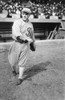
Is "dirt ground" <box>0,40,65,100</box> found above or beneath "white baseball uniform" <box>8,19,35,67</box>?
beneath

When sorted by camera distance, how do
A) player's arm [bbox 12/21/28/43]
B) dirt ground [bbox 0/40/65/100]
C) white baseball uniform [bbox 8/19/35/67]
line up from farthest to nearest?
white baseball uniform [bbox 8/19/35/67]
player's arm [bbox 12/21/28/43]
dirt ground [bbox 0/40/65/100]

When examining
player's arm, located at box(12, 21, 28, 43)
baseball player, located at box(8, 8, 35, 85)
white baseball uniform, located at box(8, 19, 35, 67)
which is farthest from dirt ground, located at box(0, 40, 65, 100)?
player's arm, located at box(12, 21, 28, 43)

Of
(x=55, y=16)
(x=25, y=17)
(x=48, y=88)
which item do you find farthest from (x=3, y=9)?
(x=48, y=88)

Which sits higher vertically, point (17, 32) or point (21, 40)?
point (17, 32)

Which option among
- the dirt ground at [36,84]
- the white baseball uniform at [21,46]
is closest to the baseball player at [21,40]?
the white baseball uniform at [21,46]

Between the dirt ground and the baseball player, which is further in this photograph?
the baseball player

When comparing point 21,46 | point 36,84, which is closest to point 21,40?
point 21,46

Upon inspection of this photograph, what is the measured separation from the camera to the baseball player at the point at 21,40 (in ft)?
14.0

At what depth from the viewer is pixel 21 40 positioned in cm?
436

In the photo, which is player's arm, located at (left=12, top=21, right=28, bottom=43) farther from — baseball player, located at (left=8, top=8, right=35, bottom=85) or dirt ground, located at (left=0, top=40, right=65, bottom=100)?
dirt ground, located at (left=0, top=40, right=65, bottom=100)

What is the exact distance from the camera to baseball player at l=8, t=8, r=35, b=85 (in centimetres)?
426

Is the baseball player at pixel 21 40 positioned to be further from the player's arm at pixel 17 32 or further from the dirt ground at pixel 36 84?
the dirt ground at pixel 36 84

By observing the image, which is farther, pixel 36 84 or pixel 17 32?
pixel 36 84

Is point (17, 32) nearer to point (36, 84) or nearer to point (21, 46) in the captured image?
point (21, 46)
